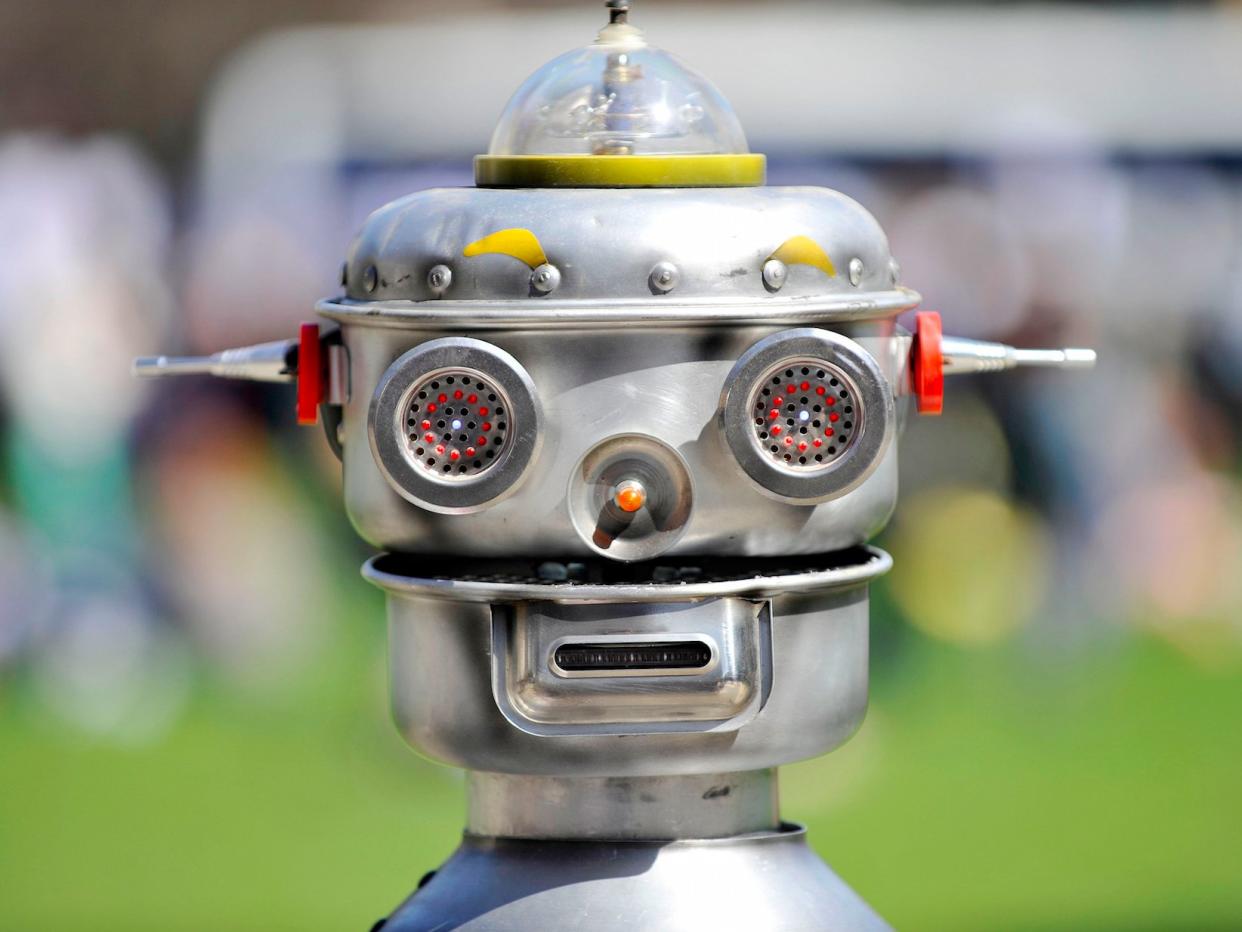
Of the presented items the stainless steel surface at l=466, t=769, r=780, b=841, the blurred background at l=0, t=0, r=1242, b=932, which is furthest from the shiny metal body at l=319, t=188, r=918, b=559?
the blurred background at l=0, t=0, r=1242, b=932

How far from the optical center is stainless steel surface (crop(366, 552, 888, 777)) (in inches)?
68.9

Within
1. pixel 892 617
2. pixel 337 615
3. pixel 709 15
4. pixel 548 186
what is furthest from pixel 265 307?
pixel 548 186

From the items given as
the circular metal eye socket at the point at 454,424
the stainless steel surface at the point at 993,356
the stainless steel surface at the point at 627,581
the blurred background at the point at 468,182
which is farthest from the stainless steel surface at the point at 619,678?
the blurred background at the point at 468,182

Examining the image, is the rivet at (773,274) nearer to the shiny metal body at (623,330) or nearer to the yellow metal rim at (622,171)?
the shiny metal body at (623,330)

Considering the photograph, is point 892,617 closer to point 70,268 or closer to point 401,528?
point 70,268

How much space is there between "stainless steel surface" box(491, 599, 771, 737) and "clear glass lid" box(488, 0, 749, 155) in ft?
1.74

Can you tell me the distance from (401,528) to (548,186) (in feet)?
1.34

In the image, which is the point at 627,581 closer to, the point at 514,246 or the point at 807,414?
the point at 807,414

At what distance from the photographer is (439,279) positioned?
1756 mm

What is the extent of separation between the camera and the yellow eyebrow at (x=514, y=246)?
5.68 feet

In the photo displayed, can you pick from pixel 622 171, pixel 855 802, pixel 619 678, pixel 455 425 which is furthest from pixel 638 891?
pixel 855 802

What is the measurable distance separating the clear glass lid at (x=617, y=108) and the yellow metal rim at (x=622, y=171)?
0.05 meters

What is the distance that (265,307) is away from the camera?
4.78 meters

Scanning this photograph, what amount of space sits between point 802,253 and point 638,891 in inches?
27.6
